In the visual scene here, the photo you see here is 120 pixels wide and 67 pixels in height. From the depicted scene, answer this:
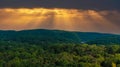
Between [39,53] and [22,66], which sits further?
[39,53]

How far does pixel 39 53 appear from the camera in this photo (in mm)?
129500

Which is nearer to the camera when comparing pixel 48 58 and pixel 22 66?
pixel 22 66

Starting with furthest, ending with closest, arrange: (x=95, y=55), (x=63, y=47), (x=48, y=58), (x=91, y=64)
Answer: (x=63, y=47) → (x=95, y=55) → (x=48, y=58) → (x=91, y=64)

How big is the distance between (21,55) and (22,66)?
22370 mm

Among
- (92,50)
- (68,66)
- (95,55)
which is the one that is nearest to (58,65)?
(68,66)

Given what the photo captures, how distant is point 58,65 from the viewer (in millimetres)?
104875

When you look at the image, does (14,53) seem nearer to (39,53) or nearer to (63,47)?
(39,53)

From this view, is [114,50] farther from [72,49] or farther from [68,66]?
[68,66]

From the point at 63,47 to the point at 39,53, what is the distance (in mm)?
13480

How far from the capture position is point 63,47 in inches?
5527

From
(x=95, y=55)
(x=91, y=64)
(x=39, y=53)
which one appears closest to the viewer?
(x=91, y=64)

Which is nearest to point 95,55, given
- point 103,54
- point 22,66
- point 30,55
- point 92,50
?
point 103,54

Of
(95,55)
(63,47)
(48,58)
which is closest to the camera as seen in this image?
(48,58)

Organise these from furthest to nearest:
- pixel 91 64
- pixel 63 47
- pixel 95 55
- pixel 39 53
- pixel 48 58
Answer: pixel 63 47 → pixel 39 53 → pixel 95 55 → pixel 48 58 → pixel 91 64
